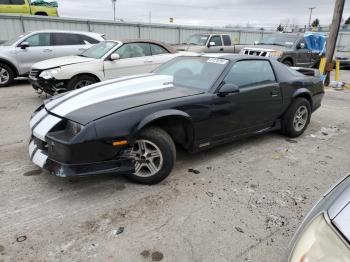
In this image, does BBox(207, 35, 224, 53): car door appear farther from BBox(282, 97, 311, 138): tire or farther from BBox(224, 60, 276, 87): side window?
BBox(224, 60, 276, 87): side window

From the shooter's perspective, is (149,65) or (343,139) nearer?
(343,139)

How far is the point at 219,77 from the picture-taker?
13.7ft

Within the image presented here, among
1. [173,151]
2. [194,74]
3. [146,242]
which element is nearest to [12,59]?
[194,74]

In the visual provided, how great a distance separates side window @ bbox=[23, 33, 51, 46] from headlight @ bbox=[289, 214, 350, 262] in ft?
33.1

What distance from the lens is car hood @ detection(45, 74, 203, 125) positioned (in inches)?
132

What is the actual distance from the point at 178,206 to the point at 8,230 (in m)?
1.57

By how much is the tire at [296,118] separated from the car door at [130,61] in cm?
420

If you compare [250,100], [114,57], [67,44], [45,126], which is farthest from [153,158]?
[67,44]

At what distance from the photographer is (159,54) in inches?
338

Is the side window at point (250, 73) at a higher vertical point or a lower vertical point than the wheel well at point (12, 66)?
higher

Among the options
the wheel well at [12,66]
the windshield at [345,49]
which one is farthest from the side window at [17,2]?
the windshield at [345,49]

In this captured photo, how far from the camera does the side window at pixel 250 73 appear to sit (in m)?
4.38

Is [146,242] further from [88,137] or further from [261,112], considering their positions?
[261,112]

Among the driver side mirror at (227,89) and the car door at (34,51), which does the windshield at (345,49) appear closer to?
the car door at (34,51)
